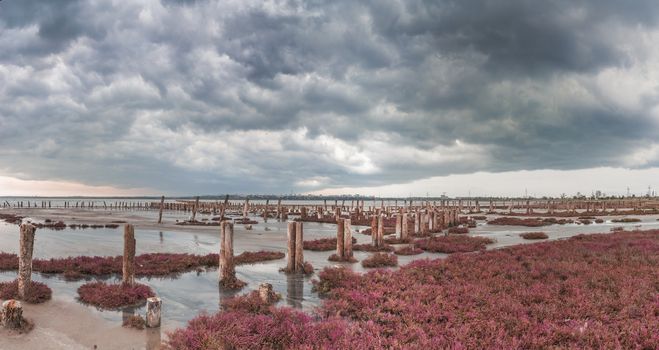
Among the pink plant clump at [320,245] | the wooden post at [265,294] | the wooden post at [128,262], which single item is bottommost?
the pink plant clump at [320,245]

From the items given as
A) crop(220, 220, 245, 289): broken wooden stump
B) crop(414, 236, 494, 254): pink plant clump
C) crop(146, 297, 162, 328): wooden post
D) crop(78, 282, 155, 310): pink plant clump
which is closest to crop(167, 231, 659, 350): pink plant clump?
crop(146, 297, 162, 328): wooden post

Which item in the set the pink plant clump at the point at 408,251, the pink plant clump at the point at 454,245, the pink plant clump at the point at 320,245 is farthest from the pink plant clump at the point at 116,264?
the pink plant clump at the point at 454,245

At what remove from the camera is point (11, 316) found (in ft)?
29.5

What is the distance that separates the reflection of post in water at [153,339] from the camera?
8.32 meters

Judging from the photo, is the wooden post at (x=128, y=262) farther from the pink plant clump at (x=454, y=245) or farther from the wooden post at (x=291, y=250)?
the pink plant clump at (x=454, y=245)

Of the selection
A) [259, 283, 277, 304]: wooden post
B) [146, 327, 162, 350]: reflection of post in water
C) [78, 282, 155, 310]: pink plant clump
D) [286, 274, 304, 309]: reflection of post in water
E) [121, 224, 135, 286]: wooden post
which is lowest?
[286, 274, 304, 309]: reflection of post in water

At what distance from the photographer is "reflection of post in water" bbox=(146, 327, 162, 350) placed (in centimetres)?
832

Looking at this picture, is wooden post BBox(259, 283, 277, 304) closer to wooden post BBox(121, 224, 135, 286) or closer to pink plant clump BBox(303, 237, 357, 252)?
wooden post BBox(121, 224, 135, 286)

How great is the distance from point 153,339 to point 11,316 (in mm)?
3520

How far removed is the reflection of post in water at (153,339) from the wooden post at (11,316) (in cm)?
302

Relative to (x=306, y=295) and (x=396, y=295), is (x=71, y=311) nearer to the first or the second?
(x=306, y=295)

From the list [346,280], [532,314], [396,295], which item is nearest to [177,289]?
[346,280]

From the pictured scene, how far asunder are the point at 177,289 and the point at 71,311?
3.50 m

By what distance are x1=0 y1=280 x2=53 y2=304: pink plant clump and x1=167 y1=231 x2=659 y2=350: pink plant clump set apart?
6051 mm
